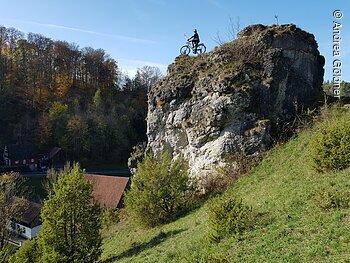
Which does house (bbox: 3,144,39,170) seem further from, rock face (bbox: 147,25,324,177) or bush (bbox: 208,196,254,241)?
bush (bbox: 208,196,254,241)

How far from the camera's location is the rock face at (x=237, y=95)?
1845cm

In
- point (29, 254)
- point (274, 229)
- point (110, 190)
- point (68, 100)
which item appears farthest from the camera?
point (68, 100)

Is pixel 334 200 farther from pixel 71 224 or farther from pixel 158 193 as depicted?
pixel 71 224

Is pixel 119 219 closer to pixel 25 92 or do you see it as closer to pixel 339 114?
pixel 339 114

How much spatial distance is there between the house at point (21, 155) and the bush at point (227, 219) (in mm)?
50894

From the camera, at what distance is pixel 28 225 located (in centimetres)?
3241

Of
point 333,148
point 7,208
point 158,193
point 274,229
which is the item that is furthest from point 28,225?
point 333,148

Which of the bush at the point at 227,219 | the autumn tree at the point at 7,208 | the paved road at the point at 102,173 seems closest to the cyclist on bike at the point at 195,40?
the bush at the point at 227,219

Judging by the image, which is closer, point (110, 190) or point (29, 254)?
point (29, 254)

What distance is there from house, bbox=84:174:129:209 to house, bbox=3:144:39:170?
2587cm

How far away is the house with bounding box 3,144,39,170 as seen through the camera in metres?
53.5

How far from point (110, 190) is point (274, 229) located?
25855 millimetres

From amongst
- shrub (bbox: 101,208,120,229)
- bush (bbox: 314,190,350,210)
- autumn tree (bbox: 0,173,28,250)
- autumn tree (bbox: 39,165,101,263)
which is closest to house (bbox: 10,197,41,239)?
autumn tree (bbox: 0,173,28,250)

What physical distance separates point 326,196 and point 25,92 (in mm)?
61534
